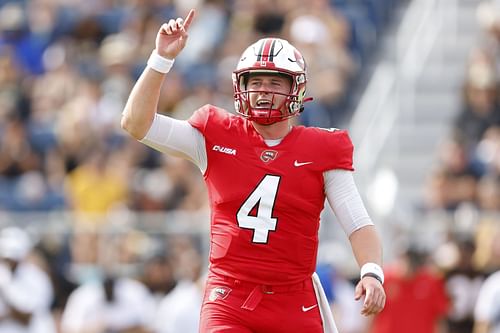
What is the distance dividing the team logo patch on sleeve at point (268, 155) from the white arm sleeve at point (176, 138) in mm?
276

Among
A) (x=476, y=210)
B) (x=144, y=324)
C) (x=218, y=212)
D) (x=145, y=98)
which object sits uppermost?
(x=145, y=98)

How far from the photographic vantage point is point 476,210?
42.9 ft

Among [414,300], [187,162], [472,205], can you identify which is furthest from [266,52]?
[187,162]

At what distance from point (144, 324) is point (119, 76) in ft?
13.1

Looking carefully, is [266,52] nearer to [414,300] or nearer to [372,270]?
[372,270]

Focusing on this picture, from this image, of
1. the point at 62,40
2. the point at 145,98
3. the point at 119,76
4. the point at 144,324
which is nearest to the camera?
the point at 145,98

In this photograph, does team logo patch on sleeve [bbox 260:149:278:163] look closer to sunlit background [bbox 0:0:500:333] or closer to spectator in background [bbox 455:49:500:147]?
sunlit background [bbox 0:0:500:333]

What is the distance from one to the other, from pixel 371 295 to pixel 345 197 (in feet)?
1.93

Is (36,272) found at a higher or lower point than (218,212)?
lower

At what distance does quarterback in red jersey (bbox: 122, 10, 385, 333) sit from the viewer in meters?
6.54

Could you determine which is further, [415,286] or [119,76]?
[119,76]

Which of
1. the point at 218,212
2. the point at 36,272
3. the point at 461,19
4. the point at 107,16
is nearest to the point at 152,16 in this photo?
the point at 107,16

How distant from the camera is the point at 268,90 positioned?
21.8 ft

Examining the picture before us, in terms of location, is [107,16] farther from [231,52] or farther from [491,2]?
[491,2]
